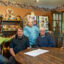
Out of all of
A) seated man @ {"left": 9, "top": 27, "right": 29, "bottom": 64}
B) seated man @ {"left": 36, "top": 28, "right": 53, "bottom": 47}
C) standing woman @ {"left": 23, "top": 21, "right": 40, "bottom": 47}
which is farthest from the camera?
standing woman @ {"left": 23, "top": 21, "right": 40, "bottom": 47}

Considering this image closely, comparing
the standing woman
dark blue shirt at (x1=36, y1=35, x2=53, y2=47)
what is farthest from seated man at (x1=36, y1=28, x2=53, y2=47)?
the standing woman

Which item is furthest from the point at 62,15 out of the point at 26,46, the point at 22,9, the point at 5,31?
the point at 26,46

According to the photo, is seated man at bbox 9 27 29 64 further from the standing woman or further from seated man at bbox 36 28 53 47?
the standing woman

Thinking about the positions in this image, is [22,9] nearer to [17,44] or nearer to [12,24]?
[12,24]

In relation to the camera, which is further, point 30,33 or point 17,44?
point 30,33

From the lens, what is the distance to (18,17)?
15.4 ft

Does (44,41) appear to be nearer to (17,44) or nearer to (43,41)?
(43,41)

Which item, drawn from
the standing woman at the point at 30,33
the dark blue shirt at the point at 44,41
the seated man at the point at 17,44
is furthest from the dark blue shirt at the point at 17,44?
the standing woman at the point at 30,33

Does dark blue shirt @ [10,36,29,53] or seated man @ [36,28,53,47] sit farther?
seated man @ [36,28,53,47]

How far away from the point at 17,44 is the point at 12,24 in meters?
2.63

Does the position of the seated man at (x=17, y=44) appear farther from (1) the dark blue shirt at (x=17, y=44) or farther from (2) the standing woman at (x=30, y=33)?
(2) the standing woman at (x=30, y=33)

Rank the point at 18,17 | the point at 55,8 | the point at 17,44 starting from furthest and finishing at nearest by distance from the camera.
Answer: the point at 55,8 < the point at 18,17 < the point at 17,44

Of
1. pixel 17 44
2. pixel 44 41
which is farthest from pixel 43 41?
pixel 17 44

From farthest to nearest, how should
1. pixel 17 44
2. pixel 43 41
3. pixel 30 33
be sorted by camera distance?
pixel 30 33 → pixel 43 41 → pixel 17 44
